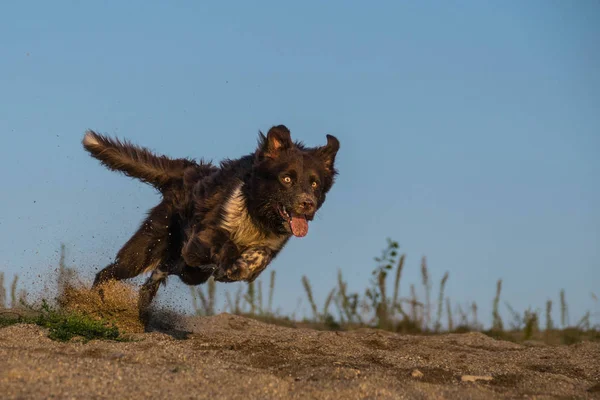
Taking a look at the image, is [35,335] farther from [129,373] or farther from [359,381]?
[359,381]

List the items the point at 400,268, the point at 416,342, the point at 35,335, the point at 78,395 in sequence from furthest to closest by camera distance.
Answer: the point at 400,268, the point at 416,342, the point at 35,335, the point at 78,395

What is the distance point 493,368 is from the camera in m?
8.20

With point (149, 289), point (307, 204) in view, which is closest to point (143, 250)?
point (149, 289)

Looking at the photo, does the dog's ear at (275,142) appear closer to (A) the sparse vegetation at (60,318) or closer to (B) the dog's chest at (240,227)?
(B) the dog's chest at (240,227)

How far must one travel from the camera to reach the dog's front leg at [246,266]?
8.70 meters

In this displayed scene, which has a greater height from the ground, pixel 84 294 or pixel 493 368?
pixel 84 294

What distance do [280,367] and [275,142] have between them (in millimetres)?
2998

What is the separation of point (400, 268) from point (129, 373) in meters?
6.93

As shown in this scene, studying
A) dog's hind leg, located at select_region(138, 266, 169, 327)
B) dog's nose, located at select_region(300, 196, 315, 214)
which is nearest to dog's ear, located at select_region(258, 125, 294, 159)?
dog's nose, located at select_region(300, 196, 315, 214)

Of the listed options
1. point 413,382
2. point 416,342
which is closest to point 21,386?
point 413,382

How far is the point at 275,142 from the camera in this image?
9289 millimetres

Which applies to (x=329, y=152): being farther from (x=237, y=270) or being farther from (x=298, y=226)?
(x=237, y=270)

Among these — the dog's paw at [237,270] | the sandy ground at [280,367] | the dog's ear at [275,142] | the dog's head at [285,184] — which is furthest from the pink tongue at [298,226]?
the sandy ground at [280,367]

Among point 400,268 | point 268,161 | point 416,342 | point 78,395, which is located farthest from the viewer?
point 400,268
